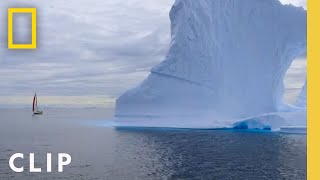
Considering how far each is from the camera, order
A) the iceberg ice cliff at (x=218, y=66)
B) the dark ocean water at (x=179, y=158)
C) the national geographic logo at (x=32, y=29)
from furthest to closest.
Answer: the iceberg ice cliff at (x=218, y=66) < the dark ocean water at (x=179, y=158) < the national geographic logo at (x=32, y=29)

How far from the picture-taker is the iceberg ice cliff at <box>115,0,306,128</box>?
50500mm

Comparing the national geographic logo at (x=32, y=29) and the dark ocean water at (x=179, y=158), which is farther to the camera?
the dark ocean water at (x=179, y=158)

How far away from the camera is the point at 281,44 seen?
176 feet

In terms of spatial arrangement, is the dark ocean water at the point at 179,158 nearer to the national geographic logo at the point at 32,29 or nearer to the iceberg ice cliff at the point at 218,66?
the iceberg ice cliff at the point at 218,66

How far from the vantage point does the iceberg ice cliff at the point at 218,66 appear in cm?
5050

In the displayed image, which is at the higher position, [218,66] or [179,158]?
[218,66]

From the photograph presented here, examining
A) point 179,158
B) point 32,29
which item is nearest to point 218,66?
point 179,158

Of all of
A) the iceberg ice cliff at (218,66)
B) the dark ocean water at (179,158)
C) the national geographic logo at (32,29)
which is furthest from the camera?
the iceberg ice cliff at (218,66)

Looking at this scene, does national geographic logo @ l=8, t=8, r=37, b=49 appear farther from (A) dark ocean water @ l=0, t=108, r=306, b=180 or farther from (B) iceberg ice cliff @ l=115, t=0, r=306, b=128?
(B) iceberg ice cliff @ l=115, t=0, r=306, b=128

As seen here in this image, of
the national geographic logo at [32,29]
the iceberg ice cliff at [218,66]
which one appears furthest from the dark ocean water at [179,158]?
the national geographic logo at [32,29]

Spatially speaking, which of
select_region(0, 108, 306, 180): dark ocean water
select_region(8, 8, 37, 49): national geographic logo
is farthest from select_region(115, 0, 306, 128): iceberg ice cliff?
select_region(8, 8, 37, 49): national geographic logo

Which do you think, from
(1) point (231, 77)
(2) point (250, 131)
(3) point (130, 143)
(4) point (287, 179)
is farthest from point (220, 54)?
(4) point (287, 179)

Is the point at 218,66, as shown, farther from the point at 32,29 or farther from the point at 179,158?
the point at 32,29

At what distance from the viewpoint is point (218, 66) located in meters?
52.9
